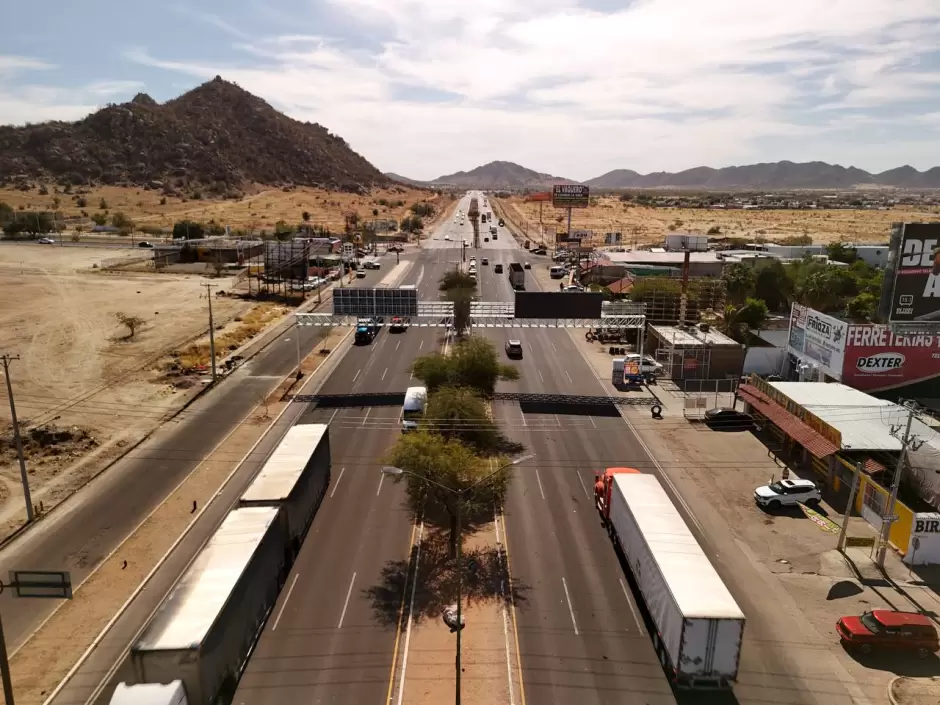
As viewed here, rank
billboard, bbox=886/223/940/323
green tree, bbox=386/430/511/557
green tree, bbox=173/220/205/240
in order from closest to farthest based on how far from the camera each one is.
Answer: green tree, bbox=386/430/511/557, billboard, bbox=886/223/940/323, green tree, bbox=173/220/205/240

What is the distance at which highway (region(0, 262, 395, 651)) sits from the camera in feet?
98.7

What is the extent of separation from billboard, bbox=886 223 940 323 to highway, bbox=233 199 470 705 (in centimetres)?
3782

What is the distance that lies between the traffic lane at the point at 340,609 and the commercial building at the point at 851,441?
2572 cm

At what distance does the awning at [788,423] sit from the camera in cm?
3900

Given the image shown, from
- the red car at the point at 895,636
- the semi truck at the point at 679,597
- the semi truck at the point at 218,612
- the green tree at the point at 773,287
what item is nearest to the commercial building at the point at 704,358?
the green tree at the point at 773,287

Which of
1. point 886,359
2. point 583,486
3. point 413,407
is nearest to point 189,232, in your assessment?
point 413,407

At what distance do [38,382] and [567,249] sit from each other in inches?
4460

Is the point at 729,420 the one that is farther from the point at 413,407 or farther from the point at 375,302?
the point at 375,302

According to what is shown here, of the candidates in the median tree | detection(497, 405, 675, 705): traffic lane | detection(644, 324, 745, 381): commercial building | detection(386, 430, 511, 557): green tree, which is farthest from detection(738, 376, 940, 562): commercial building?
detection(386, 430, 511, 557): green tree

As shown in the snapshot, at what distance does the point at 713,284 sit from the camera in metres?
82.9

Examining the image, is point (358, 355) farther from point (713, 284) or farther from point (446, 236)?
point (446, 236)

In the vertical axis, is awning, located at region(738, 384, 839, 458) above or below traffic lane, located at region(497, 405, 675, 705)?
above

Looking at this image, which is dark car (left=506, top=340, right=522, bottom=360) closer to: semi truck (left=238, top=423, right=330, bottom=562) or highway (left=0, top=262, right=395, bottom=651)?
highway (left=0, top=262, right=395, bottom=651)

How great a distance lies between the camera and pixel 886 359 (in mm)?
50500
